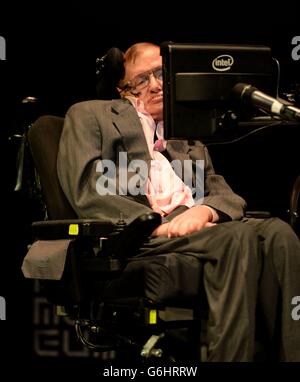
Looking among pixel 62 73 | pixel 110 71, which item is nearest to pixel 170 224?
pixel 110 71

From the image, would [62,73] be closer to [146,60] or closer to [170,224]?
[146,60]

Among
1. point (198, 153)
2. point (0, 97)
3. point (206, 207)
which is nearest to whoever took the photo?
point (206, 207)

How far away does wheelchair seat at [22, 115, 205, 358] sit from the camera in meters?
2.20

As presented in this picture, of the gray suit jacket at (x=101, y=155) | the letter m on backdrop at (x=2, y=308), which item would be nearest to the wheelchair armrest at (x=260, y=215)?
the gray suit jacket at (x=101, y=155)

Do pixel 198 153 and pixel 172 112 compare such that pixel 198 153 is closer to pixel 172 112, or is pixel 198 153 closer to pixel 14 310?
pixel 172 112

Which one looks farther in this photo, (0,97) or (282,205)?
(0,97)

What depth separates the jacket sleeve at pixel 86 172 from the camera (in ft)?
8.01

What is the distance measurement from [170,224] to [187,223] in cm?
7

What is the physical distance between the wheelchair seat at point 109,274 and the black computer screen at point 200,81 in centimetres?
29

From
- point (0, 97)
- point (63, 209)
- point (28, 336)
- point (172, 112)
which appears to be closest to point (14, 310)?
point (28, 336)

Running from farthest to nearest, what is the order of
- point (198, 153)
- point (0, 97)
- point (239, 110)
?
1. point (0, 97)
2. point (198, 153)
3. point (239, 110)

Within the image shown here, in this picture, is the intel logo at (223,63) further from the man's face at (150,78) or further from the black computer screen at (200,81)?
the man's face at (150,78)

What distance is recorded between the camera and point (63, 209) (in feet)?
8.30

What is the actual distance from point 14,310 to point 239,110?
6.76ft
